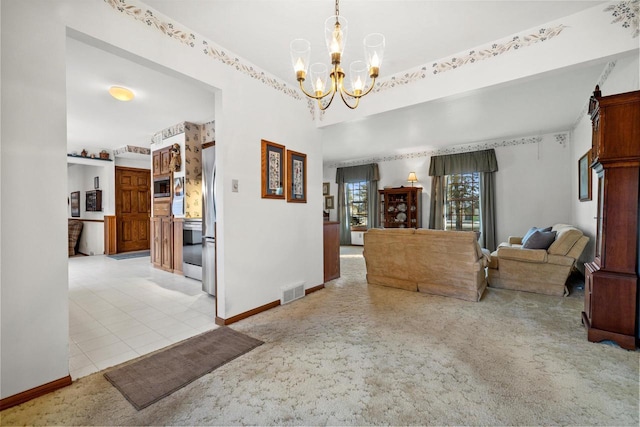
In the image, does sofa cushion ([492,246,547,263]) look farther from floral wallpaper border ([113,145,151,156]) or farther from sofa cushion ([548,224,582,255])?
floral wallpaper border ([113,145,151,156])

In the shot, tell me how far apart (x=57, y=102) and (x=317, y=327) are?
2.51m

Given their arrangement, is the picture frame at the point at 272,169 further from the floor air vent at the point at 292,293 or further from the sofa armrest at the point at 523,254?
the sofa armrest at the point at 523,254

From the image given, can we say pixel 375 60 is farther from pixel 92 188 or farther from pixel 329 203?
pixel 92 188

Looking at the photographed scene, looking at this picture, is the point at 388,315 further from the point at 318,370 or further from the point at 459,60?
the point at 459,60

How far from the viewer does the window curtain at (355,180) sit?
25.9ft

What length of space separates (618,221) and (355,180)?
638cm

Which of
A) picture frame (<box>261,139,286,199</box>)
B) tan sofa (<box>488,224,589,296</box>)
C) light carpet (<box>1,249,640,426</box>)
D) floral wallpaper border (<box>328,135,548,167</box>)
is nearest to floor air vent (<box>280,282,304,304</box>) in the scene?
light carpet (<box>1,249,640,426</box>)

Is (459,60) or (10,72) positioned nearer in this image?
(10,72)

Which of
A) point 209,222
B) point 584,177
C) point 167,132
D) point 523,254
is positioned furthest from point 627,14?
point 167,132

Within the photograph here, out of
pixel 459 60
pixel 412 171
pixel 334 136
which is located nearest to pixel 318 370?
pixel 459 60

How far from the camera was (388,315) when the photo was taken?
283 cm

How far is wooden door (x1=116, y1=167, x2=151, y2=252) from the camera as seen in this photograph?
7082 millimetres

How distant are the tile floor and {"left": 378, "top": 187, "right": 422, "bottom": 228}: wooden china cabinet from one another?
4950mm

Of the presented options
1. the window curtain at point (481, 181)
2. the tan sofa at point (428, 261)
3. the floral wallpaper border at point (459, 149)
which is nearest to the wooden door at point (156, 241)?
the tan sofa at point (428, 261)
